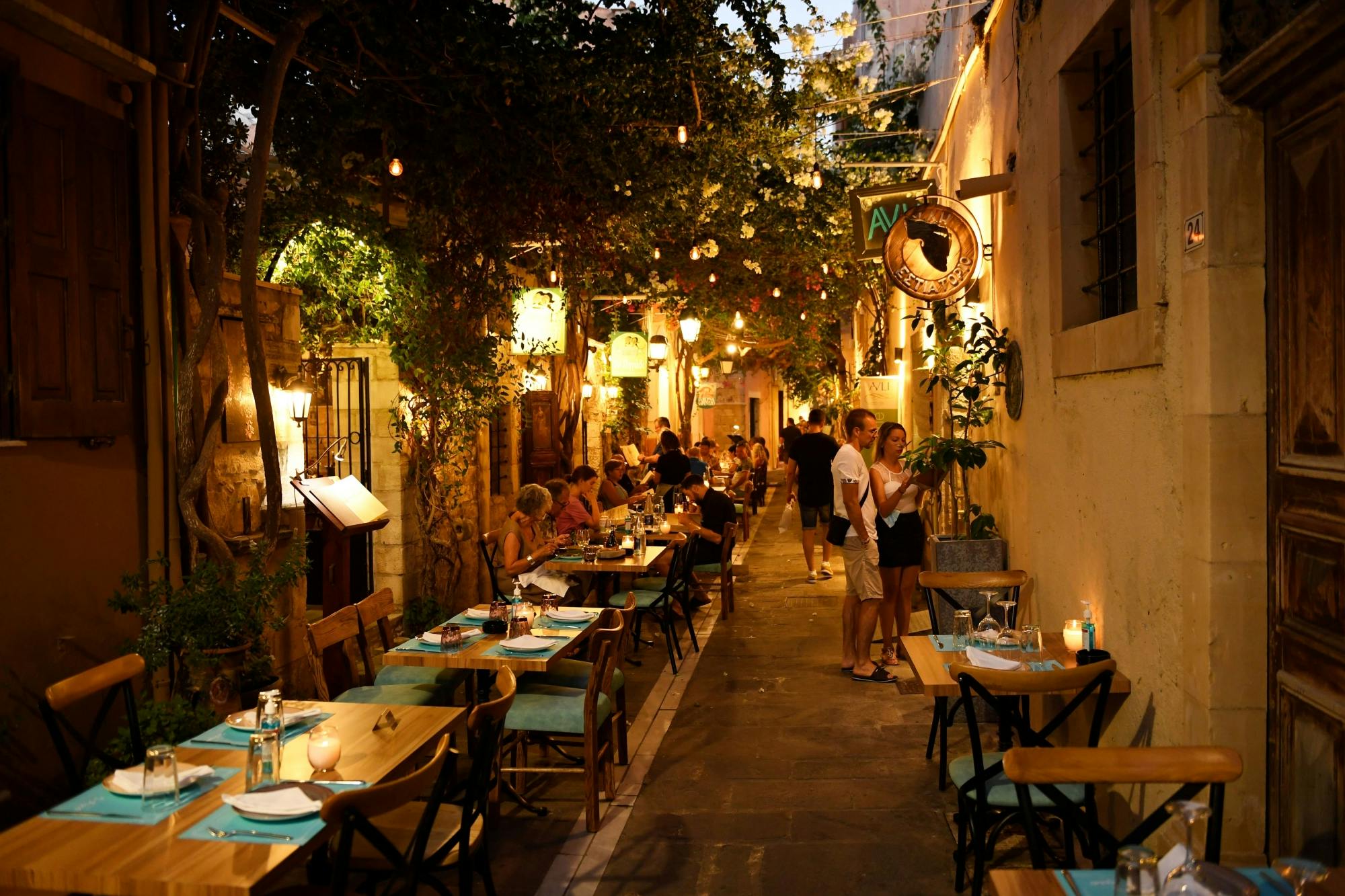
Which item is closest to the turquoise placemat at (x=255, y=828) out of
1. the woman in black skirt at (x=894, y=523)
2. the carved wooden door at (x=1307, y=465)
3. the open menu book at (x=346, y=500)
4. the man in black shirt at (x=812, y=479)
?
the carved wooden door at (x=1307, y=465)

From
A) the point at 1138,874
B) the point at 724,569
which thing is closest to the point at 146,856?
the point at 1138,874

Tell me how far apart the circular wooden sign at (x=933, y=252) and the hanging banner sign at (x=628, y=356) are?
9.36 metres

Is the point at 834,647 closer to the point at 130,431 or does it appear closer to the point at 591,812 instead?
the point at 591,812

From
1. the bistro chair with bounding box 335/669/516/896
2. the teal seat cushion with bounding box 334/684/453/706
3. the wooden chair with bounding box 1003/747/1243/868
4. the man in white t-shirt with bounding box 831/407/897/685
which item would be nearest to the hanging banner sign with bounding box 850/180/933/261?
the man in white t-shirt with bounding box 831/407/897/685

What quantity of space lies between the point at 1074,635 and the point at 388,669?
383cm

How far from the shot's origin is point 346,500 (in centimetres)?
775

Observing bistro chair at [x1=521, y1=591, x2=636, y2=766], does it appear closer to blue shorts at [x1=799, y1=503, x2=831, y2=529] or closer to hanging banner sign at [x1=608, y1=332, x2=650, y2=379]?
blue shorts at [x1=799, y1=503, x2=831, y2=529]

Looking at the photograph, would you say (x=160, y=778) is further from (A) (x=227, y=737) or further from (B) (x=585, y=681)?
(B) (x=585, y=681)

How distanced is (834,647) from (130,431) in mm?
5768

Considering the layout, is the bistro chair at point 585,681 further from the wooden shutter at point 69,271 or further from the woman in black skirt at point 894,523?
the wooden shutter at point 69,271

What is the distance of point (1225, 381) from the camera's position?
344 centimetres

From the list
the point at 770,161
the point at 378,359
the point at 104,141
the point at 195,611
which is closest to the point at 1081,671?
the point at 195,611

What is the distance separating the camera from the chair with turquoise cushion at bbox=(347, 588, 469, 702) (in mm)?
5688

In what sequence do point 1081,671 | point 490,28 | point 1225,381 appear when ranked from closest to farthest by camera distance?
point 1225,381, point 1081,671, point 490,28
